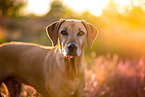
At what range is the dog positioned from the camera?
3.19m

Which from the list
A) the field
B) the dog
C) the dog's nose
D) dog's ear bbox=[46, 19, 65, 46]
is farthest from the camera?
the field

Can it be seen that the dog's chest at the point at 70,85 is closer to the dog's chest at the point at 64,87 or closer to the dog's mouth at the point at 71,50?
the dog's chest at the point at 64,87

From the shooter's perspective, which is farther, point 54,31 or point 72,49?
point 54,31

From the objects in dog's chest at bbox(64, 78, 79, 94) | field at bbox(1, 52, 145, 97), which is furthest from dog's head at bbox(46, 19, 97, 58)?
field at bbox(1, 52, 145, 97)

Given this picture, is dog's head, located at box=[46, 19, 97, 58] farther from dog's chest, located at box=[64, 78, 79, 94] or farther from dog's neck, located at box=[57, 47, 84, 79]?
dog's chest, located at box=[64, 78, 79, 94]

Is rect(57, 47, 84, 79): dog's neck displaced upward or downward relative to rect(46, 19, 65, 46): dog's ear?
downward

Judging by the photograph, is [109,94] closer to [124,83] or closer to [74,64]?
[124,83]

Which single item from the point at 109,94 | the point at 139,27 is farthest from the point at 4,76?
the point at 139,27

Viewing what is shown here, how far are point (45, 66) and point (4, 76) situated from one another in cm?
105

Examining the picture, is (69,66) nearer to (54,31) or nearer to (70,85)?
(70,85)

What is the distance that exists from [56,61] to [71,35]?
581mm

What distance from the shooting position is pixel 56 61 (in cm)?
336

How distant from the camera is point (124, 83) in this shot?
474 centimetres

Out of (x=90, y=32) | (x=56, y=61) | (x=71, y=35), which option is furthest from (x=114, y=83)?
(x=71, y=35)
